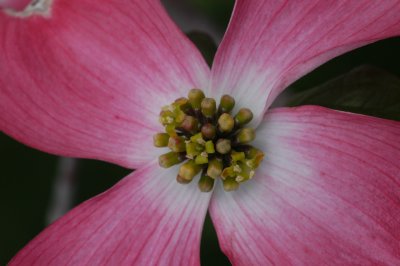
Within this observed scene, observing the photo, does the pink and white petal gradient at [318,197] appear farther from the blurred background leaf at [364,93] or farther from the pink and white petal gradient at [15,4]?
the pink and white petal gradient at [15,4]

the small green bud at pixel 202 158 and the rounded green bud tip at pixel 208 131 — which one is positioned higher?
the rounded green bud tip at pixel 208 131

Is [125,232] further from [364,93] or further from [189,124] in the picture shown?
[364,93]

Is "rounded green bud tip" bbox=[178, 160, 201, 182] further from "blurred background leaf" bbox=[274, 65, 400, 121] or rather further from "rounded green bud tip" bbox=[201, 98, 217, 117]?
"blurred background leaf" bbox=[274, 65, 400, 121]

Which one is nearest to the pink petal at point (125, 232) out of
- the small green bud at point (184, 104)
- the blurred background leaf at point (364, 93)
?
the small green bud at point (184, 104)

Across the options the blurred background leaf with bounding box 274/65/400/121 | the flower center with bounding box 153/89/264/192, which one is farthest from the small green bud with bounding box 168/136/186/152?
the blurred background leaf with bounding box 274/65/400/121

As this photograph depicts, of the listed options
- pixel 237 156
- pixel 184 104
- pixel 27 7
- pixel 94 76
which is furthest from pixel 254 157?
pixel 27 7
